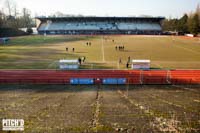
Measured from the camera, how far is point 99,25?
112125mm

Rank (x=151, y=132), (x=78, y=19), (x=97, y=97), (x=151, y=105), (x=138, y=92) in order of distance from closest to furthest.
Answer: (x=151, y=132), (x=151, y=105), (x=97, y=97), (x=138, y=92), (x=78, y=19)

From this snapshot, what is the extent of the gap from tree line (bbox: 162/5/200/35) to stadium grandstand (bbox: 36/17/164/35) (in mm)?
4217

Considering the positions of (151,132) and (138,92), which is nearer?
(151,132)

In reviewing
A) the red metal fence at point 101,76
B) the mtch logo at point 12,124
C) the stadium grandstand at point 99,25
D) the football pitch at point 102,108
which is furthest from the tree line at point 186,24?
the mtch logo at point 12,124

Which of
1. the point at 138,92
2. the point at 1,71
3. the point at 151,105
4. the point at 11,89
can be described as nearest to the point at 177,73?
the point at 138,92

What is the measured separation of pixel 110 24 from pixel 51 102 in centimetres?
9793

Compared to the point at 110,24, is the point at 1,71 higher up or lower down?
lower down

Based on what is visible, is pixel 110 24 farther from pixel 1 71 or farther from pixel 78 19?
pixel 1 71

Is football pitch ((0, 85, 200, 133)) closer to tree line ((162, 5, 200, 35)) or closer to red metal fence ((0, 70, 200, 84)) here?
red metal fence ((0, 70, 200, 84))

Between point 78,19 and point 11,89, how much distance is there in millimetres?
93187

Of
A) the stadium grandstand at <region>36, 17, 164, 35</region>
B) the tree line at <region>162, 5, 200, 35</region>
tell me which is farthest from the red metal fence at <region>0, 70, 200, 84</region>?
the stadium grandstand at <region>36, 17, 164, 35</region>

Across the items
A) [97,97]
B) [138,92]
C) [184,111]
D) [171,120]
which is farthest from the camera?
[138,92]

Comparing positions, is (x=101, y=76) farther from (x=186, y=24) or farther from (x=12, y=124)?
(x=186, y=24)

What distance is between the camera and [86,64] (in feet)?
107
